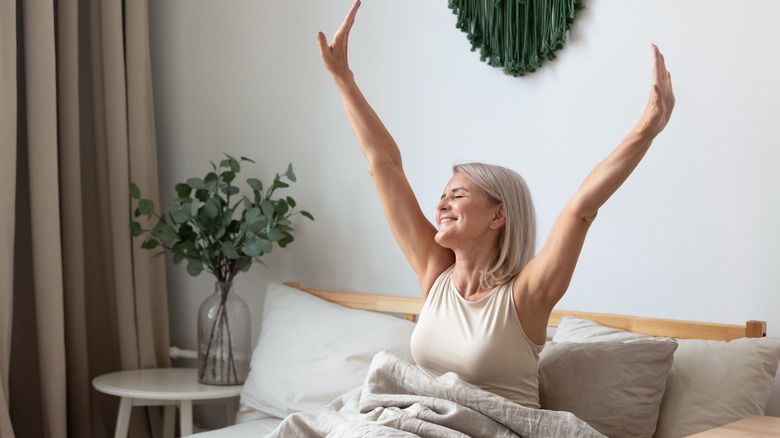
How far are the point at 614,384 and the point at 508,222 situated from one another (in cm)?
38

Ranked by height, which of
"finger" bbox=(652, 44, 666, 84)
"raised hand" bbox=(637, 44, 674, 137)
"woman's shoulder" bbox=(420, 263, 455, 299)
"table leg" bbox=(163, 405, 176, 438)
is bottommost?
"table leg" bbox=(163, 405, 176, 438)

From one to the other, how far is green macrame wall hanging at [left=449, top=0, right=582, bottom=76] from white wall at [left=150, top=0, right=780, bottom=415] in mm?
40

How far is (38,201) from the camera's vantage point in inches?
96.5

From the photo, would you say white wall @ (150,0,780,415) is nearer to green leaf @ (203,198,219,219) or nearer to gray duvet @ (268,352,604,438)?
green leaf @ (203,198,219,219)

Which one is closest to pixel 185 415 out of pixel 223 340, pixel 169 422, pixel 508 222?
pixel 223 340

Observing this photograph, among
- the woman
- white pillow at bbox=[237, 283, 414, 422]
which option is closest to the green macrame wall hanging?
the woman

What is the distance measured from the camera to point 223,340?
2443 millimetres

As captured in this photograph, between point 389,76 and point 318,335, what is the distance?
0.82 metres

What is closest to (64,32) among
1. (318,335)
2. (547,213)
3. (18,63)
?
(18,63)

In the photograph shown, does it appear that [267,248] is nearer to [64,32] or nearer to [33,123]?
[33,123]

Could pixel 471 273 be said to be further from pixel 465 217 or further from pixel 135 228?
pixel 135 228

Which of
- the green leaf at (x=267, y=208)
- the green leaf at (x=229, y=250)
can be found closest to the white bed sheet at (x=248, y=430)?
the green leaf at (x=229, y=250)

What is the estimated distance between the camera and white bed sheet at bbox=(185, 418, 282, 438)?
78.4 inches

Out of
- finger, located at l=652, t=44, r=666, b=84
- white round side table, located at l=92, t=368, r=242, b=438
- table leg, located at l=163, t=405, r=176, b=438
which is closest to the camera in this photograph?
finger, located at l=652, t=44, r=666, b=84
